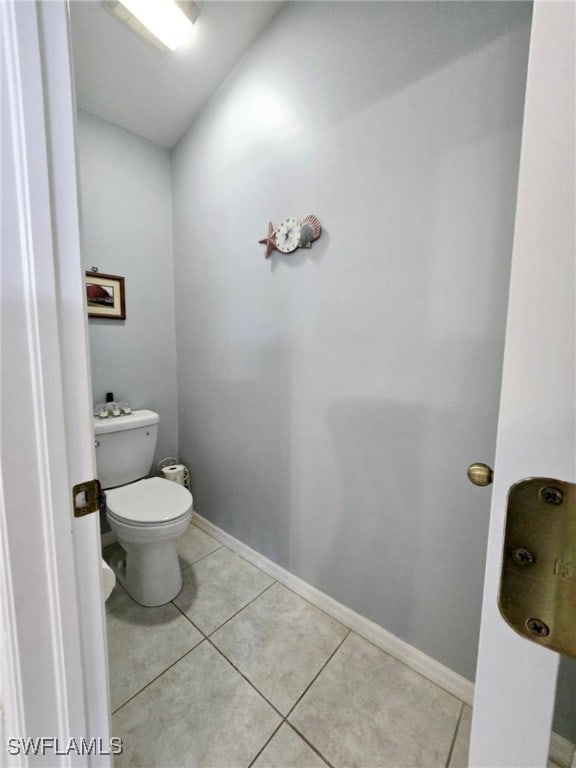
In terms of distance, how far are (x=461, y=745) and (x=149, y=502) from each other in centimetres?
143

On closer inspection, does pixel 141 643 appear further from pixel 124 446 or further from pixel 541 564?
pixel 541 564

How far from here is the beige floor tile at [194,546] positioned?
1.70m

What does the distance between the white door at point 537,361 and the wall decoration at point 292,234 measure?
0.99 metres

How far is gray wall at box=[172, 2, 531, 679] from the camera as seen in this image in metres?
0.91

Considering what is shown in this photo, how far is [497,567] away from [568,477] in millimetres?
137

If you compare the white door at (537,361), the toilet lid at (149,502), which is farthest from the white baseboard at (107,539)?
the white door at (537,361)

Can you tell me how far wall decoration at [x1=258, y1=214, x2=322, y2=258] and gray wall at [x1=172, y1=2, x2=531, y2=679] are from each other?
0.16 ft

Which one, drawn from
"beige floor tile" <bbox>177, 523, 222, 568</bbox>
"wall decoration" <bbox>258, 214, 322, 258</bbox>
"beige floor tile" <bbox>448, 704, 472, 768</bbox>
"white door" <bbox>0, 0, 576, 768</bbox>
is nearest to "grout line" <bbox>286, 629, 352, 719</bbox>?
"beige floor tile" <bbox>448, 704, 472, 768</bbox>

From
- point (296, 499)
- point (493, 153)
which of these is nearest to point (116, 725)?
point (296, 499)

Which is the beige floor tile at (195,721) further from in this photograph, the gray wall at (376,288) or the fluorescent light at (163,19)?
the fluorescent light at (163,19)

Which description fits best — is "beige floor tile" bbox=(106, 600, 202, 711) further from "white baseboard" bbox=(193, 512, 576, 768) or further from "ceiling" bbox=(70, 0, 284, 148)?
"ceiling" bbox=(70, 0, 284, 148)

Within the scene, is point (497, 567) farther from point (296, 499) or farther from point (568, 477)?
point (296, 499)

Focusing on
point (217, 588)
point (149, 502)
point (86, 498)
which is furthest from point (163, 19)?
point (217, 588)

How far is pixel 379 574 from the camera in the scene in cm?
120
